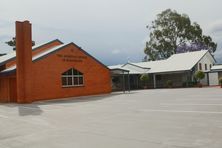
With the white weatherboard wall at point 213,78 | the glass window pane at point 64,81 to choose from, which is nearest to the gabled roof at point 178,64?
the white weatherboard wall at point 213,78

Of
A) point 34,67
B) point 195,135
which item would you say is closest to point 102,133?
point 195,135

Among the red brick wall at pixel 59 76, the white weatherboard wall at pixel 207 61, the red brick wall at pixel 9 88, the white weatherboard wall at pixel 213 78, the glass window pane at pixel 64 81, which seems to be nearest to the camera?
the red brick wall at pixel 59 76

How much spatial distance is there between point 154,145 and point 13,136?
15.0 ft

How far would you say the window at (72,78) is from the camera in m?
26.2

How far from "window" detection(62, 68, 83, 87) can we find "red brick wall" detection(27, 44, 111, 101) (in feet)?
1.22

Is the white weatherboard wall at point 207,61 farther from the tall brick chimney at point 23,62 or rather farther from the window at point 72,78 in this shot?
the tall brick chimney at point 23,62

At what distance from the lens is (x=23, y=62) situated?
22.6m

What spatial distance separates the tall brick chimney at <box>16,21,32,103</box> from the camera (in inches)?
880

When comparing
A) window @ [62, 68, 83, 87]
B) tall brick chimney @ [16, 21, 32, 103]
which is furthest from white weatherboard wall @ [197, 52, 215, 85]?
tall brick chimney @ [16, 21, 32, 103]

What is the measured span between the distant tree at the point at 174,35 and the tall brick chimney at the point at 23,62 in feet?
126

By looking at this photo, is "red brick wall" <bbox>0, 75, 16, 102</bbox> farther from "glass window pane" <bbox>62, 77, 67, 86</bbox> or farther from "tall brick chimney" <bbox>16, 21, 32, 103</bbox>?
"glass window pane" <bbox>62, 77, 67, 86</bbox>

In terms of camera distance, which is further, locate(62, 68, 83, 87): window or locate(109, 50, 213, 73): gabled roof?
locate(109, 50, 213, 73): gabled roof

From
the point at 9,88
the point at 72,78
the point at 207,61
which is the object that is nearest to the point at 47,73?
the point at 72,78

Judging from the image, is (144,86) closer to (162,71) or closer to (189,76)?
(162,71)
